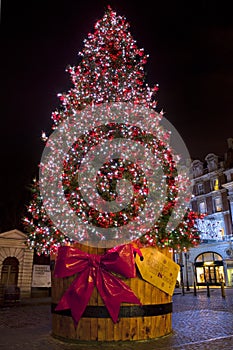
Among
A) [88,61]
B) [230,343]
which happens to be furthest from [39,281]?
[230,343]

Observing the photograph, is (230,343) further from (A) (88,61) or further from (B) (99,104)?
(A) (88,61)

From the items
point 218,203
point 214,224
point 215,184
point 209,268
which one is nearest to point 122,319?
point 214,224

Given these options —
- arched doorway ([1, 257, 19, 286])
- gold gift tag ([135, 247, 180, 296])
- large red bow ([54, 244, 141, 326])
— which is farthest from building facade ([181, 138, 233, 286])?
large red bow ([54, 244, 141, 326])

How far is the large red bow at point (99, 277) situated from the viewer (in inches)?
212

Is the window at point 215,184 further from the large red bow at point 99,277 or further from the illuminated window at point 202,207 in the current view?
the large red bow at point 99,277

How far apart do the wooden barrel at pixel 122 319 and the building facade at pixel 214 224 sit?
25562mm

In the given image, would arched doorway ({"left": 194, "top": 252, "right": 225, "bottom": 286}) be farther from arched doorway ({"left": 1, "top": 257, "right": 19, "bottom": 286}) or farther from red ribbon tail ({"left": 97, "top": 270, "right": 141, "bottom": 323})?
red ribbon tail ({"left": 97, "top": 270, "right": 141, "bottom": 323})

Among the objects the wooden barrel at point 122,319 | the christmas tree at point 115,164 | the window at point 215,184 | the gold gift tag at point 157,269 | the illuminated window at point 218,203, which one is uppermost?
the window at point 215,184

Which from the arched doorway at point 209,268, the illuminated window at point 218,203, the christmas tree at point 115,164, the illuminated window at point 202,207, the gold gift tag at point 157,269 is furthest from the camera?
the illuminated window at point 202,207

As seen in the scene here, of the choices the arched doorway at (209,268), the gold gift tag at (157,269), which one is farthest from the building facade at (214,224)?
the gold gift tag at (157,269)

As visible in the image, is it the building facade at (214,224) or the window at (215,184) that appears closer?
the building facade at (214,224)

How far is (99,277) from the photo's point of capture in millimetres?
5512

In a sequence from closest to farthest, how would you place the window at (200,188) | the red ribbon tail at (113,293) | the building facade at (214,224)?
the red ribbon tail at (113,293)
the building facade at (214,224)
the window at (200,188)

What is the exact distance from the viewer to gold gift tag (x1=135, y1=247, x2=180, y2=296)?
18.9 feet
